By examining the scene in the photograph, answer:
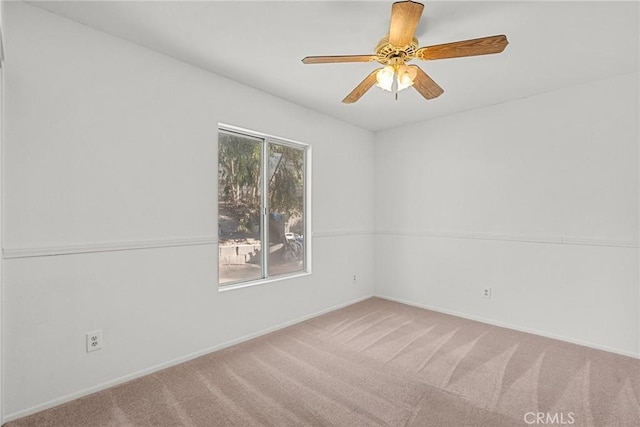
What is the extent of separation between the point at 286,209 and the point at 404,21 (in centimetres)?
235

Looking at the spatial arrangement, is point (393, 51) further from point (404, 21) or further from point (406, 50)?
point (404, 21)

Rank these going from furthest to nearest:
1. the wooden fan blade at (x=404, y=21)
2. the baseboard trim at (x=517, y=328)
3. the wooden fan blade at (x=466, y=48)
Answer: the baseboard trim at (x=517, y=328), the wooden fan blade at (x=466, y=48), the wooden fan blade at (x=404, y=21)

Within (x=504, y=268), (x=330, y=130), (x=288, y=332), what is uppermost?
(x=330, y=130)

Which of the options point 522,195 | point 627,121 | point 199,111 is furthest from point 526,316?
point 199,111

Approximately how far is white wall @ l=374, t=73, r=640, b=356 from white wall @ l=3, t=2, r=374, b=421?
7.12 feet

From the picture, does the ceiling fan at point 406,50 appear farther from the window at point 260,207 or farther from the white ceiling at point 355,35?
the window at point 260,207

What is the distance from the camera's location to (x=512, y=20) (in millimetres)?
1976

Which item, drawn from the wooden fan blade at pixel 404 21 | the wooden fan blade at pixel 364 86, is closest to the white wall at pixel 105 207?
the wooden fan blade at pixel 364 86

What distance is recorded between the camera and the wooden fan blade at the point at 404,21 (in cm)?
150

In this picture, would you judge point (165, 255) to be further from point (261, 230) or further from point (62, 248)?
point (261, 230)

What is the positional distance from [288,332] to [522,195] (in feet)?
9.32

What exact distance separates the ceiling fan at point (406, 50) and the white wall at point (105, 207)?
1280 millimetres

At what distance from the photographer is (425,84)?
2.17 m

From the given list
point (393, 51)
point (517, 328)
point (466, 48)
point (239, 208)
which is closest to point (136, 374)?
point (239, 208)
